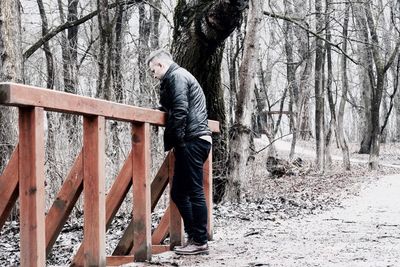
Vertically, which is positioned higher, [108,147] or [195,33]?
[195,33]

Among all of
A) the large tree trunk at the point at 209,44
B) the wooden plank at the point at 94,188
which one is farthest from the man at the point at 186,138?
the large tree trunk at the point at 209,44

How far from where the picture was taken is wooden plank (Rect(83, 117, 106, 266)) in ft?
15.0

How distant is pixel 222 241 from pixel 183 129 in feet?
5.69

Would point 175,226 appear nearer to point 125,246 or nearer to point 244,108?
point 125,246

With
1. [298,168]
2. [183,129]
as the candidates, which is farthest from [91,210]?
[298,168]

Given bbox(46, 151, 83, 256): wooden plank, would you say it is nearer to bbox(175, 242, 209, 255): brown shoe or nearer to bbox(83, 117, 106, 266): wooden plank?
bbox(83, 117, 106, 266): wooden plank

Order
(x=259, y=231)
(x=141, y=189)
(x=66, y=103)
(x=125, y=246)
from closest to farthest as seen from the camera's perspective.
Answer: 1. (x=66, y=103)
2. (x=141, y=189)
3. (x=125, y=246)
4. (x=259, y=231)

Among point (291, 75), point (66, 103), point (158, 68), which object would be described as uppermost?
point (291, 75)

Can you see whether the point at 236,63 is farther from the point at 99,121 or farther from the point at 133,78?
the point at 99,121

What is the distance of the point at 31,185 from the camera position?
154 inches

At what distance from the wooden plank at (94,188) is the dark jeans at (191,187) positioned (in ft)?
4.12

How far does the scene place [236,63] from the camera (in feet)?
56.6

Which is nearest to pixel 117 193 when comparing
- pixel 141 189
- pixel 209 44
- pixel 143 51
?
pixel 141 189

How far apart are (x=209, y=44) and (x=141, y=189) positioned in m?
4.95
